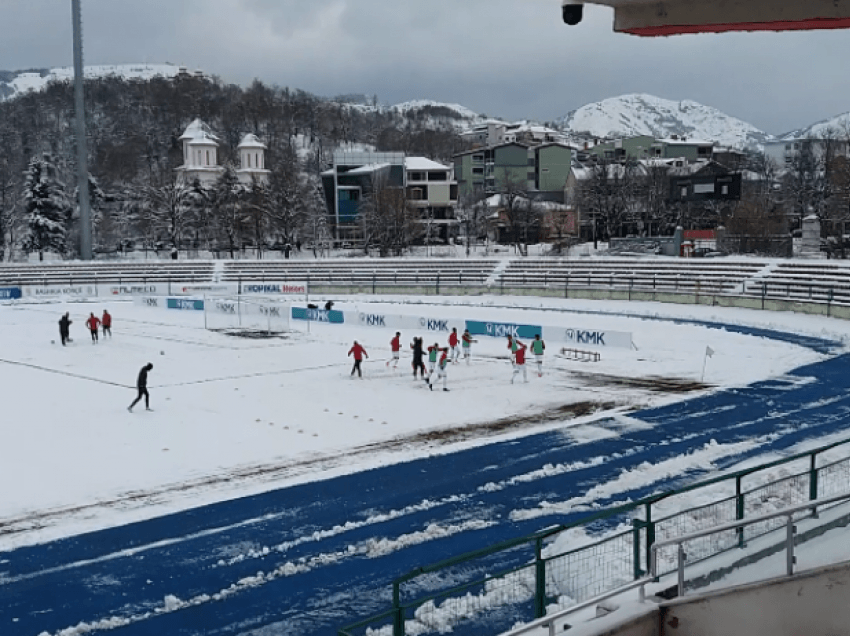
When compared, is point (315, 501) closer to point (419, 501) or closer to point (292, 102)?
point (419, 501)

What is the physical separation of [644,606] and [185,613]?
5.54 m

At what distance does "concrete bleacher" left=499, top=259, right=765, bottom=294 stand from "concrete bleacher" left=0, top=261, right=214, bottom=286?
85.6 feet

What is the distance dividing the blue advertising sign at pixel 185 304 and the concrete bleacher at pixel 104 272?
17.0m

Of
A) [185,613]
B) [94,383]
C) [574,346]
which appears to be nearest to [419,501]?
[185,613]

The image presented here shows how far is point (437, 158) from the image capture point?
162 meters

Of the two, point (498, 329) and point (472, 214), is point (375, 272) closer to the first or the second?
point (498, 329)

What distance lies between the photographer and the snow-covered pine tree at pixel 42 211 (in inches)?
3469

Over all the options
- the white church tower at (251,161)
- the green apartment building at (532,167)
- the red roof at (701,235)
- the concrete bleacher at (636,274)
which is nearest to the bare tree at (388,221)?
the concrete bleacher at (636,274)

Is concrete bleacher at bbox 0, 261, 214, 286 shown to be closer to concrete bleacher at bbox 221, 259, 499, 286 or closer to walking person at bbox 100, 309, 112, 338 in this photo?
concrete bleacher at bbox 221, 259, 499, 286

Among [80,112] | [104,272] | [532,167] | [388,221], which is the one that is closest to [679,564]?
[104,272]

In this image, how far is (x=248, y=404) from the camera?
79.2ft

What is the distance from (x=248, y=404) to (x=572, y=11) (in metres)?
16.0

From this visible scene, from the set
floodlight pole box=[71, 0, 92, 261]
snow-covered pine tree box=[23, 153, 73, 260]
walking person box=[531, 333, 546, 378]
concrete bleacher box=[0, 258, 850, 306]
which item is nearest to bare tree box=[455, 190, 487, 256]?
concrete bleacher box=[0, 258, 850, 306]

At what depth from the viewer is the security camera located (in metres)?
10.7
